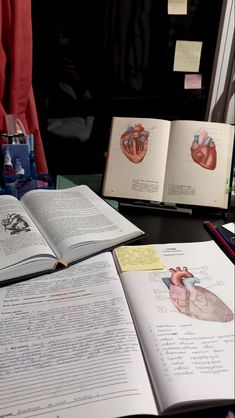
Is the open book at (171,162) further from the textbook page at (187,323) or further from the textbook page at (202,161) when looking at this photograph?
the textbook page at (187,323)

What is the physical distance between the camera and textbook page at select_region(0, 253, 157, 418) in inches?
17.4

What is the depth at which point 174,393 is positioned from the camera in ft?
1.42

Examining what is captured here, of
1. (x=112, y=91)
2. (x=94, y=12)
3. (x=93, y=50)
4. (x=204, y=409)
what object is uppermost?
(x=94, y=12)

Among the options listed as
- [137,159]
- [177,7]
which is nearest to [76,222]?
[137,159]

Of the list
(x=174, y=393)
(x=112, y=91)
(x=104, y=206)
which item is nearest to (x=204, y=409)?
(x=174, y=393)

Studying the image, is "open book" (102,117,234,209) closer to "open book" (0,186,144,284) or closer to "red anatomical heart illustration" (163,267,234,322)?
"open book" (0,186,144,284)

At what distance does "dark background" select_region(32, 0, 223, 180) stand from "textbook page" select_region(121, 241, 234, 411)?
721 millimetres

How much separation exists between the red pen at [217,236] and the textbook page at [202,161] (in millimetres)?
88

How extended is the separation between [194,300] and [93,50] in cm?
93

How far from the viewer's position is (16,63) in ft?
3.40

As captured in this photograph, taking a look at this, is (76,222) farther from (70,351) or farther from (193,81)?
(193,81)

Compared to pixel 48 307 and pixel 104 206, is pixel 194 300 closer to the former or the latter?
pixel 48 307

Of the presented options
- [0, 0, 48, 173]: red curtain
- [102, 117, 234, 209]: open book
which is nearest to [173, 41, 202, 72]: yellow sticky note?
[102, 117, 234, 209]: open book

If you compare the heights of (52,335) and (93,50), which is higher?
(93,50)
